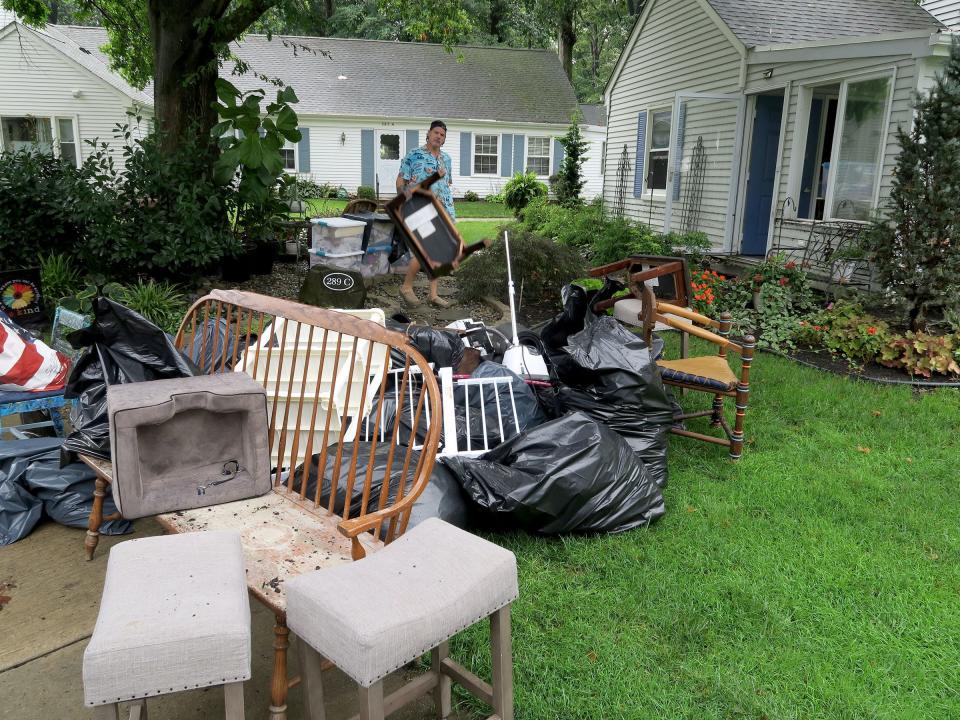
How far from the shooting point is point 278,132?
796 cm

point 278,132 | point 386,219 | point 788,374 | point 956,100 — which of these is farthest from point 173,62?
point 956,100

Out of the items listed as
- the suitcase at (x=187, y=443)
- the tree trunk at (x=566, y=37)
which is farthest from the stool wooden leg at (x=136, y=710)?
the tree trunk at (x=566, y=37)

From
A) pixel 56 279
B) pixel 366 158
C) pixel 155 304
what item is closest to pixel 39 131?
pixel 366 158

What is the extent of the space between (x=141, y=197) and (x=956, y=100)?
24.4ft

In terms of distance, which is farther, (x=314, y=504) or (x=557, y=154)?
(x=557, y=154)

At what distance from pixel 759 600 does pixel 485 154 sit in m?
22.5

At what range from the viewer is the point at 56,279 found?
7.22 meters

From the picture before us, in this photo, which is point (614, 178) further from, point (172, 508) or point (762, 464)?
point (172, 508)

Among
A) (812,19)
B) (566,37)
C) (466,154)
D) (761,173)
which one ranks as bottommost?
(761,173)

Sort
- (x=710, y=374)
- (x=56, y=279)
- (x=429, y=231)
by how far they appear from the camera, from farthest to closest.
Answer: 1. (x=56, y=279)
2. (x=429, y=231)
3. (x=710, y=374)

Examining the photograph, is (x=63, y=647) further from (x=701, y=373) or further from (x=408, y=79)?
(x=408, y=79)

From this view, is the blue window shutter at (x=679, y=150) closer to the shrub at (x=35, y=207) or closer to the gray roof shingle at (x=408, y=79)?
the shrub at (x=35, y=207)

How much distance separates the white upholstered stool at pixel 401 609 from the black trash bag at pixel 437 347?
97.4 inches

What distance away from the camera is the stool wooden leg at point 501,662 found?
1.89 m
